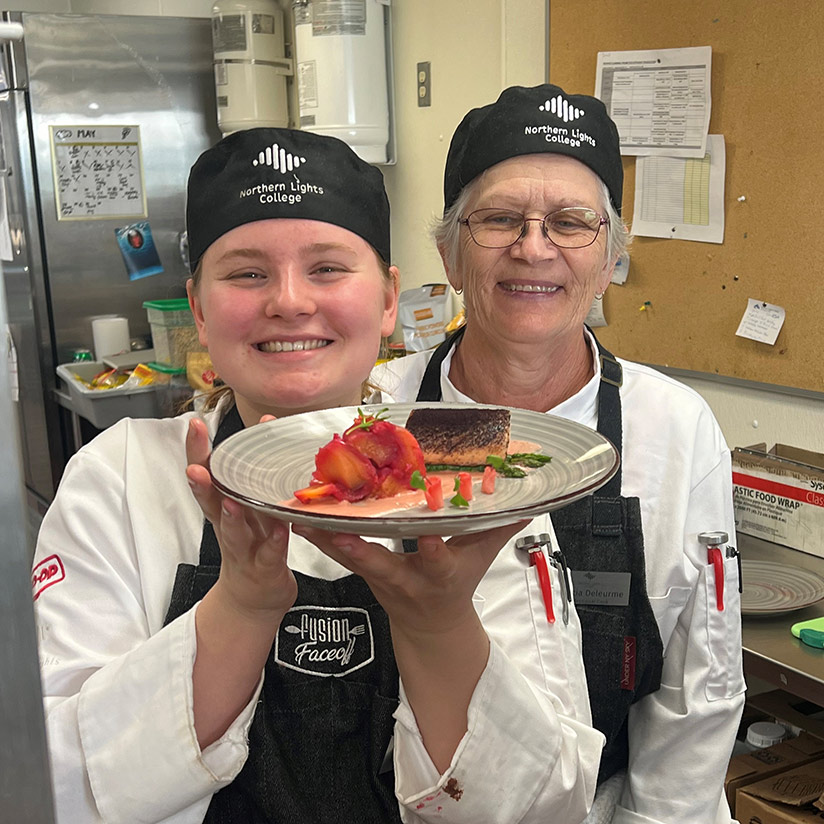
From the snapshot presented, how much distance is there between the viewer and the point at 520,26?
3047 millimetres

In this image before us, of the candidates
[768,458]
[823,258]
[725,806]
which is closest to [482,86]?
[823,258]

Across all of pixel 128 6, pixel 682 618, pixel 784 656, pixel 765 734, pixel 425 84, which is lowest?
pixel 765 734

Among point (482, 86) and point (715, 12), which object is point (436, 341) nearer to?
→ point (482, 86)

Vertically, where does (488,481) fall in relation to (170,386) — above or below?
above

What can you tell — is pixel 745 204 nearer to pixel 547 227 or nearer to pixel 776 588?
pixel 776 588

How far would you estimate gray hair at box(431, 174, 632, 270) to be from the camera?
4.89 ft

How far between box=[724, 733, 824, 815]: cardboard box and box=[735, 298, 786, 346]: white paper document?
3.12ft

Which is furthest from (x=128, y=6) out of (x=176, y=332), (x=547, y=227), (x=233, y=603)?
(x=233, y=603)

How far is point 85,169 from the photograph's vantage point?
3.86m

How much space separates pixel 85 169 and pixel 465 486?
3417mm

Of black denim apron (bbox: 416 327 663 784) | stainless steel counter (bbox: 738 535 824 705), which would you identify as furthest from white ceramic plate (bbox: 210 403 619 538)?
stainless steel counter (bbox: 738 535 824 705)

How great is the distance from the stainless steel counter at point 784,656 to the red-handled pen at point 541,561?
2.56 feet

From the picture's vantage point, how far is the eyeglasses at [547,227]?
143 centimetres

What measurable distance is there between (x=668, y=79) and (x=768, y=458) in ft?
3.47
